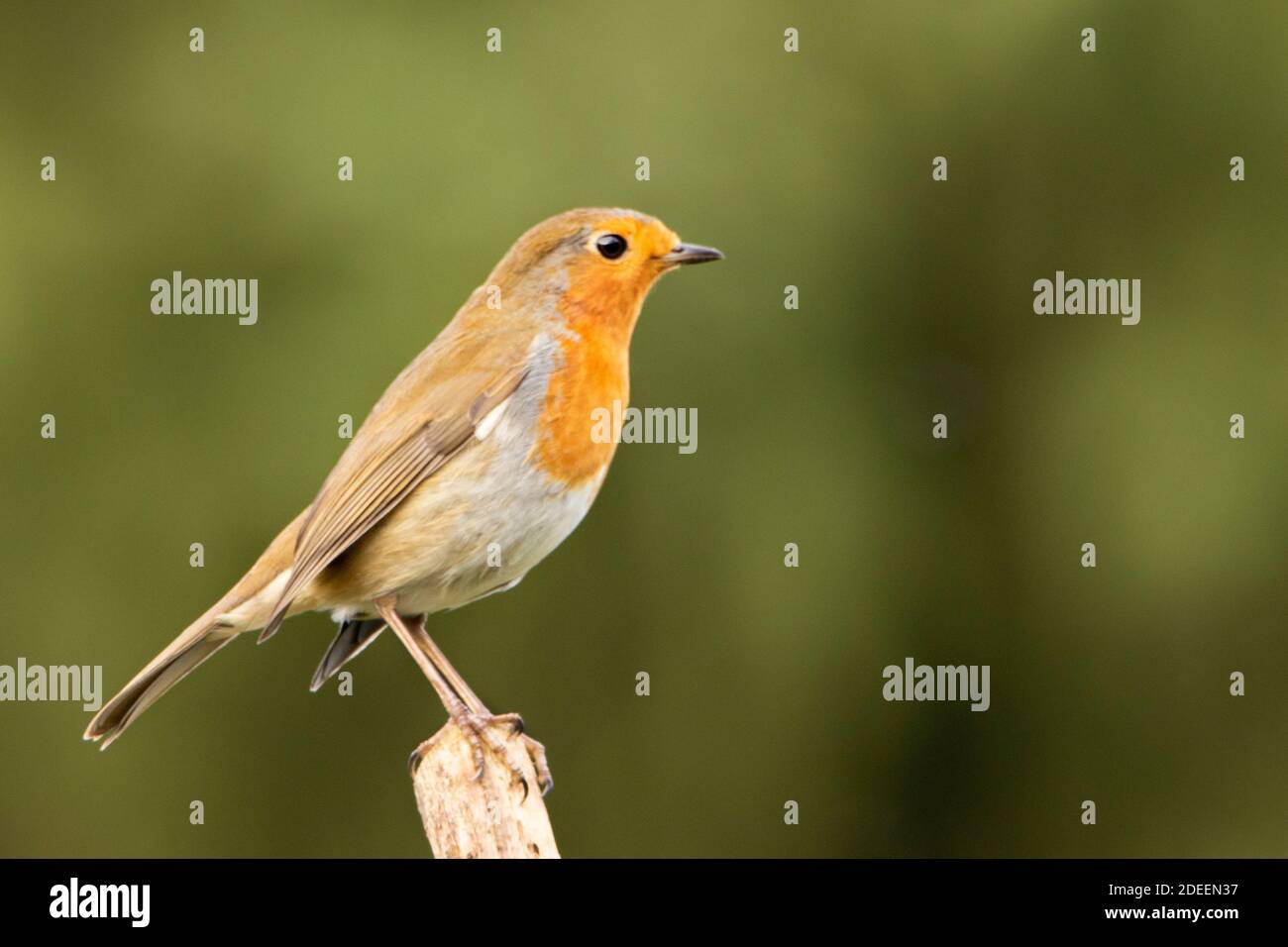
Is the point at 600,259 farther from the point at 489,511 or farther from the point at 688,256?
the point at 489,511

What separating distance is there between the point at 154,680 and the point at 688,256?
1.85 metres

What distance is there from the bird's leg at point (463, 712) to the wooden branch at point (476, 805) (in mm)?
20

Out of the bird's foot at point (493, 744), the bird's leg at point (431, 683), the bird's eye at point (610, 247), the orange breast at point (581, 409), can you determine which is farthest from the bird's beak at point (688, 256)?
the bird's foot at point (493, 744)

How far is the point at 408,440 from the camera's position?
17.2 ft

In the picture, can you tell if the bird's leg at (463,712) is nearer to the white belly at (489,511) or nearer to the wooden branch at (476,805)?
the wooden branch at (476,805)

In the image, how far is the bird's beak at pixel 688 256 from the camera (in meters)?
5.40

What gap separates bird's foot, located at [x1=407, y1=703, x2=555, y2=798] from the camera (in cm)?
480

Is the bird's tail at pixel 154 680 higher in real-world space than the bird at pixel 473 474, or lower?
lower

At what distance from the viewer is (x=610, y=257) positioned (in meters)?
5.41

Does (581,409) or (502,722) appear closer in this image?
(502,722)

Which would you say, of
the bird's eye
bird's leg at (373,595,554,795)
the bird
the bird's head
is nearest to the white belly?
the bird

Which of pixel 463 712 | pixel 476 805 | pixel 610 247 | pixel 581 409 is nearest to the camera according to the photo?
pixel 476 805

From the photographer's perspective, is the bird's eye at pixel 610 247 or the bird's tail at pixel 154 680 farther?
the bird's eye at pixel 610 247

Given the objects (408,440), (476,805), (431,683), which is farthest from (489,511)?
(476,805)
